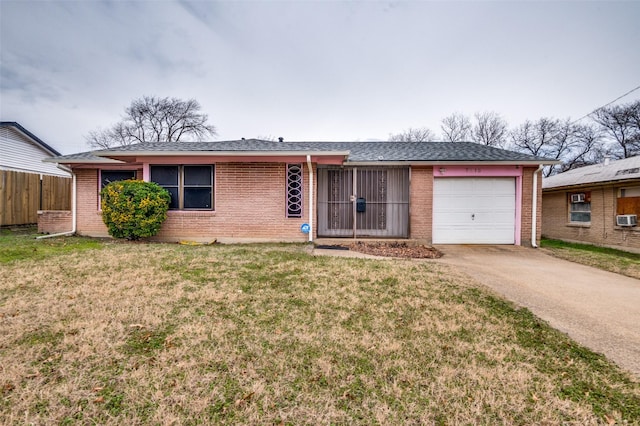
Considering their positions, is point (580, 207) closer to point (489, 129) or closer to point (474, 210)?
point (474, 210)

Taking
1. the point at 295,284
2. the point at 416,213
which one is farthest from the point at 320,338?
the point at 416,213

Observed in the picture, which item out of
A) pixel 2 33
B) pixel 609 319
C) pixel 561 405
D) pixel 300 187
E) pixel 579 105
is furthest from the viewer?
→ pixel 579 105

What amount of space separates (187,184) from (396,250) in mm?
6571

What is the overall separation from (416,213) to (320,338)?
266 inches

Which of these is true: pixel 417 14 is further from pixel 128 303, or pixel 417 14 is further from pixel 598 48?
pixel 128 303

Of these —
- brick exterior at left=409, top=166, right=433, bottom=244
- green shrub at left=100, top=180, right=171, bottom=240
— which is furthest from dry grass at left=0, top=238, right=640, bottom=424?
brick exterior at left=409, top=166, right=433, bottom=244

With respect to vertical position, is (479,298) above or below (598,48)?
below

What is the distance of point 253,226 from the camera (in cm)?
849

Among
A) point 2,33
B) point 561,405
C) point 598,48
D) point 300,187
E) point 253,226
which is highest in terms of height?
point 598,48

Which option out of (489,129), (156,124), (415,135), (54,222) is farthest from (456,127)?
(54,222)

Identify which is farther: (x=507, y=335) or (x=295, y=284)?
(x=295, y=284)

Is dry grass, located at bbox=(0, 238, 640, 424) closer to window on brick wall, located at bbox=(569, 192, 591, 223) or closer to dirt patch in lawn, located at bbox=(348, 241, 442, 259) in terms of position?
dirt patch in lawn, located at bbox=(348, 241, 442, 259)

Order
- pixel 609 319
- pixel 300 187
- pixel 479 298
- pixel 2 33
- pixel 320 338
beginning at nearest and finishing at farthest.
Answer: pixel 320 338 → pixel 609 319 → pixel 479 298 → pixel 300 187 → pixel 2 33

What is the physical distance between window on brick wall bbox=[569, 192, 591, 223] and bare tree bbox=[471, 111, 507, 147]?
19600 mm
